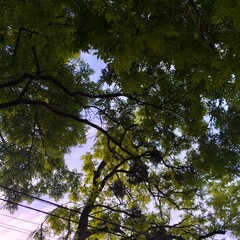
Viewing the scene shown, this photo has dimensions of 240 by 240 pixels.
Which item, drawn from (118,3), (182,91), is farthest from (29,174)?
(118,3)

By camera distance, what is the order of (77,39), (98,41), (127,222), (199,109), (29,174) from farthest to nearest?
(127,222), (29,174), (199,109), (77,39), (98,41)

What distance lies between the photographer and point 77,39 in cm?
324

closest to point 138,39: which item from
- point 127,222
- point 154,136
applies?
point 154,136

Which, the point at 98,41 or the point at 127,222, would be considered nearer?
the point at 98,41

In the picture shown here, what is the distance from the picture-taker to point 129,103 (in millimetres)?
7664

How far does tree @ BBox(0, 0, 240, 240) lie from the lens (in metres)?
2.83

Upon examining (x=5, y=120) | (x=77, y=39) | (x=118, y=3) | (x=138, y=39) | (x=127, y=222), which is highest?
(x=5, y=120)

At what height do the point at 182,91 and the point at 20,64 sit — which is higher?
the point at 20,64

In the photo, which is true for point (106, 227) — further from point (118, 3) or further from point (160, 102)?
Answer: point (118, 3)

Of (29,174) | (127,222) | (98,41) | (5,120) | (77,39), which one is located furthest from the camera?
(127,222)

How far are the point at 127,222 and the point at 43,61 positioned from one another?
266 inches

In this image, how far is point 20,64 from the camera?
250 inches

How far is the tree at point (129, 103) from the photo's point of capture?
9.29 feet

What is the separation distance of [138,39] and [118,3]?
39cm
